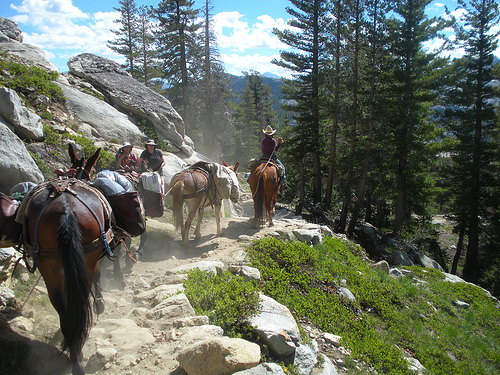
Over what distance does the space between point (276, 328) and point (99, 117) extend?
10.3 m

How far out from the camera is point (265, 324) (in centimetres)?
398

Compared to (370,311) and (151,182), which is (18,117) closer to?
(151,182)

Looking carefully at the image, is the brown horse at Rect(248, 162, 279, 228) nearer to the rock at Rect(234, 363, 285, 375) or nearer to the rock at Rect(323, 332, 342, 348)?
the rock at Rect(323, 332, 342, 348)

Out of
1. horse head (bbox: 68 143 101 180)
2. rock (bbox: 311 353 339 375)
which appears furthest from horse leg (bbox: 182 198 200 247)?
rock (bbox: 311 353 339 375)

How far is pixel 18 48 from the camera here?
11883mm

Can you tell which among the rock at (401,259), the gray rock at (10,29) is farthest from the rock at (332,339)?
the gray rock at (10,29)

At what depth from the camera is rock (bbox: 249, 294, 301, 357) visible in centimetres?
377

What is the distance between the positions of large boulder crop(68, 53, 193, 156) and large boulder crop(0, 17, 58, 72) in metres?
1.33

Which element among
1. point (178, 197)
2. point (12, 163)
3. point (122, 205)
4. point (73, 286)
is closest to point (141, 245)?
point (178, 197)

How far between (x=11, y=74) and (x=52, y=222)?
8.99m

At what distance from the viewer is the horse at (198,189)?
7.47 meters

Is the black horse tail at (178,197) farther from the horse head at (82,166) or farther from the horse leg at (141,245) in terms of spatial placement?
the horse head at (82,166)

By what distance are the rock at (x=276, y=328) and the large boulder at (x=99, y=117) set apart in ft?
29.3

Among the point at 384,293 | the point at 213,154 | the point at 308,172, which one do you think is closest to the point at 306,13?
the point at 308,172
